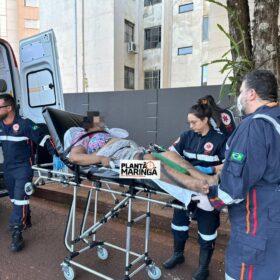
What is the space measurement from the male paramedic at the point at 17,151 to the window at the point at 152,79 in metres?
16.2

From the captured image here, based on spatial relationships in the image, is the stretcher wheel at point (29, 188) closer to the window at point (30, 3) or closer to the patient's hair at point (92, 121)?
the patient's hair at point (92, 121)

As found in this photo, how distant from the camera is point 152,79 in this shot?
19.8 meters

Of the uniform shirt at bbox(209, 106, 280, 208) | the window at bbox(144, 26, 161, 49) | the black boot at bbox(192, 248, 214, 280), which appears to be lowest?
the black boot at bbox(192, 248, 214, 280)

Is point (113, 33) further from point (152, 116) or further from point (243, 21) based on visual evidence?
point (243, 21)

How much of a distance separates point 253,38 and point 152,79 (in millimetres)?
16769

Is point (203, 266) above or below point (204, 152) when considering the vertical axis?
below

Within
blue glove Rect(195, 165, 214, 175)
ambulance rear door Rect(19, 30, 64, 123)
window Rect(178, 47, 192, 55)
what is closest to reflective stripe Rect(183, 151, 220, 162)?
blue glove Rect(195, 165, 214, 175)

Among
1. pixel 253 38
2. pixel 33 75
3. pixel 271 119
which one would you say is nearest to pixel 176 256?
pixel 271 119

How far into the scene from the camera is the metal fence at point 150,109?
24.1ft

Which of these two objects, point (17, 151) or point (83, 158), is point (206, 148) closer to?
point (83, 158)

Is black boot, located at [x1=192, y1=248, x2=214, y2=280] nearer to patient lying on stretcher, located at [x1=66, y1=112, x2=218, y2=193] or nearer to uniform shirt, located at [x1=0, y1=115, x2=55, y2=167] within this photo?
patient lying on stretcher, located at [x1=66, y1=112, x2=218, y2=193]

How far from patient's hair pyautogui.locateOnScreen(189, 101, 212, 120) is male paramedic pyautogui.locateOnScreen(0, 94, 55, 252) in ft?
5.56

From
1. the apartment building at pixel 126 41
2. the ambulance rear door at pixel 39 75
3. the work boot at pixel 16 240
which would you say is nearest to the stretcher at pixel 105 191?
the work boot at pixel 16 240

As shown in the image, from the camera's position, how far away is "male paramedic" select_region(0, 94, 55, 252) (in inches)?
146
